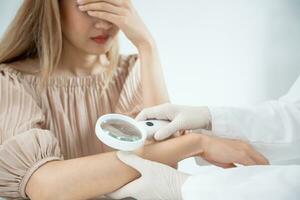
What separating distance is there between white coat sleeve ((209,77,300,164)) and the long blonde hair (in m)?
0.39

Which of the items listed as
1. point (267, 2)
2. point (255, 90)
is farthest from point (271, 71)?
point (267, 2)

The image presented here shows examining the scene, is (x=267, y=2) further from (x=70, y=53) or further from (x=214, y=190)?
(x=214, y=190)

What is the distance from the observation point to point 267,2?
1.32m

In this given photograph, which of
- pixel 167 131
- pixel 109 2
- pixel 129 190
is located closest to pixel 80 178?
pixel 129 190

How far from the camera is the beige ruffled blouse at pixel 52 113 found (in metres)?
0.79

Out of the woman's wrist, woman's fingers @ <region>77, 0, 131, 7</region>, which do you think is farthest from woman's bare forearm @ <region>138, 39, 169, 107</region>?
woman's fingers @ <region>77, 0, 131, 7</region>

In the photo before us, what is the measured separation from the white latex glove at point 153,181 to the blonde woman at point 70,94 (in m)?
0.02

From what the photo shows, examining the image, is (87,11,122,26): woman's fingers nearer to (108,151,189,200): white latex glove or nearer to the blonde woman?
the blonde woman

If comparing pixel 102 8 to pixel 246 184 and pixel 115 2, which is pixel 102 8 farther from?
pixel 246 184

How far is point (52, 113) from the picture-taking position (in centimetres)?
100

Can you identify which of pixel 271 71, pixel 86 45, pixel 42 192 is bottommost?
pixel 42 192

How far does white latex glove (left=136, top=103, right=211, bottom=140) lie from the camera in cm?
87

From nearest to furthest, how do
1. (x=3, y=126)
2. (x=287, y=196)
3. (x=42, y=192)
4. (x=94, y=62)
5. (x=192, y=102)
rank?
(x=287, y=196), (x=42, y=192), (x=3, y=126), (x=94, y=62), (x=192, y=102)

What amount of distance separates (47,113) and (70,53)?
176mm
